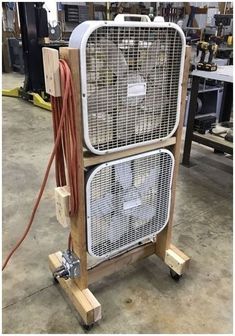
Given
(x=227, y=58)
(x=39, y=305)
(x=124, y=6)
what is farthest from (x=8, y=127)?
(x=124, y=6)

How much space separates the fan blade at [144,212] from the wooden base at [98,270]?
232 mm

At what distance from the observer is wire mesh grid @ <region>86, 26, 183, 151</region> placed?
37.2 inches

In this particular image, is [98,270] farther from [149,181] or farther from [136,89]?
[136,89]

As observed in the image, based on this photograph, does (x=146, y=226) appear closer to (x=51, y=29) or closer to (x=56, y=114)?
(x=56, y=114)

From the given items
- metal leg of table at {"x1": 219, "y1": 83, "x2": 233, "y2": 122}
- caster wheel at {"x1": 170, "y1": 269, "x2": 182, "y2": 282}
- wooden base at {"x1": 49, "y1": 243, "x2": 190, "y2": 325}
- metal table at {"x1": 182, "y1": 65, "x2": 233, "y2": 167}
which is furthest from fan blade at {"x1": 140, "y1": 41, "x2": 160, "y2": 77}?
metal leg of table at {"x1": 219, "y1": 83, "x2": 233, "y2": 122}

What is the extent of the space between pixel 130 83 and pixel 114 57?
0.11 m

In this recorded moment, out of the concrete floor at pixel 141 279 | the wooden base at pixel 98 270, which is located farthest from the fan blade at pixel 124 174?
the concrete floor at pixel 141 279

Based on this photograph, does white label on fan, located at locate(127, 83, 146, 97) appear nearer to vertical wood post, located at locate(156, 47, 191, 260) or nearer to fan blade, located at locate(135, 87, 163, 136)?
fan blade, located at locate(135, 87, 163, 136)

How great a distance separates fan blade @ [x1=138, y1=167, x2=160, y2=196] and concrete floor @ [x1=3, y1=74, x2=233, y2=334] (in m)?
0.52

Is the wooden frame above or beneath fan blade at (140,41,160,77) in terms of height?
beneath

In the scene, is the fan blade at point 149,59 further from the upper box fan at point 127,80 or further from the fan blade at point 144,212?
the fan blade at point 144,212

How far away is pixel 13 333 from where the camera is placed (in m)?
1.25

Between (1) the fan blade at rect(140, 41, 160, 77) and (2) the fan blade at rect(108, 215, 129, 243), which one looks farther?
(2) the fan blade at rect(108, 215, 129, 243)

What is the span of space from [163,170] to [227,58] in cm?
334
